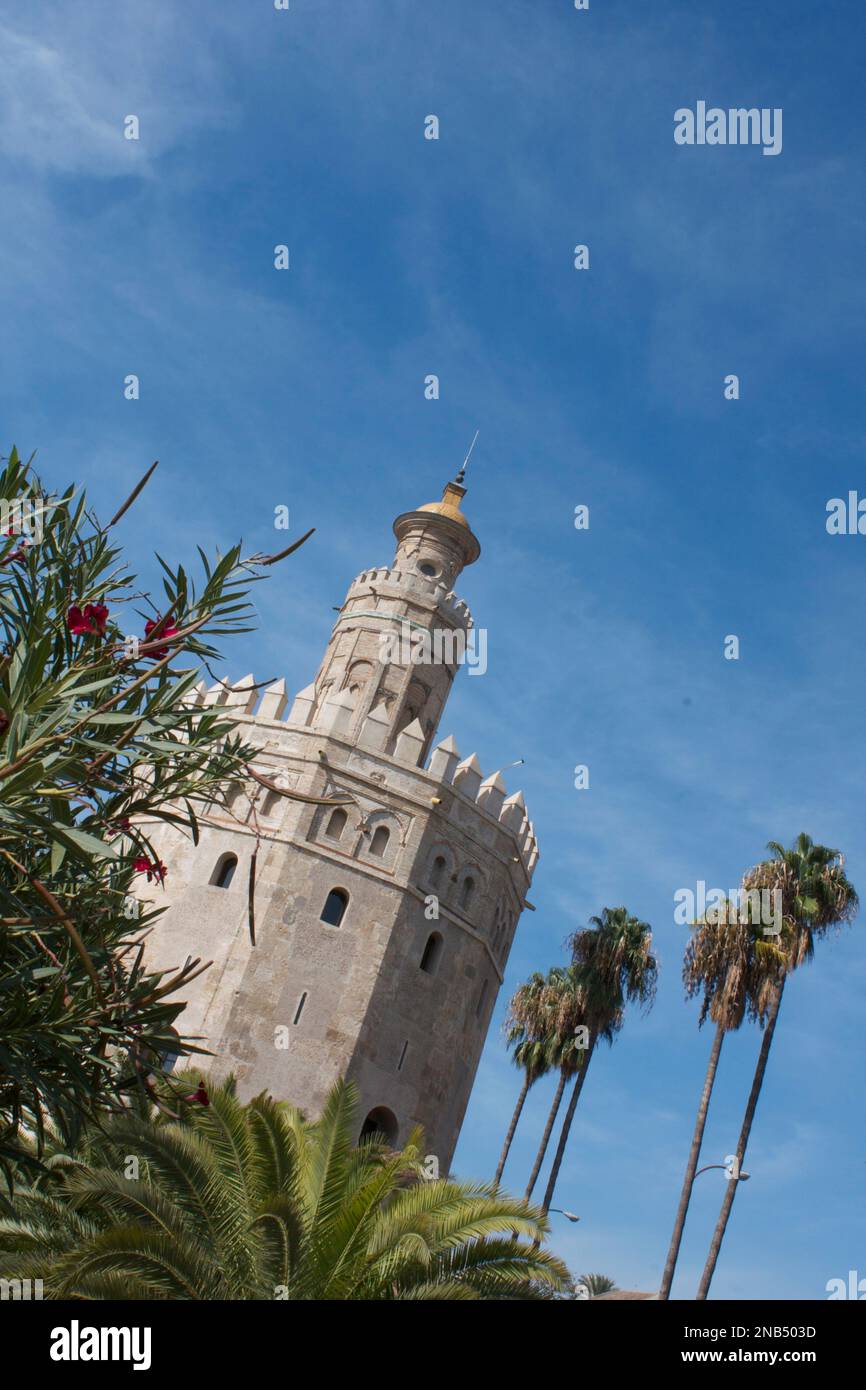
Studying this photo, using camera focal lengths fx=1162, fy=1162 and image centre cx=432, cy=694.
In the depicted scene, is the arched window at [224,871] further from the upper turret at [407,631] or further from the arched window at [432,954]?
the arched window at [432,954]

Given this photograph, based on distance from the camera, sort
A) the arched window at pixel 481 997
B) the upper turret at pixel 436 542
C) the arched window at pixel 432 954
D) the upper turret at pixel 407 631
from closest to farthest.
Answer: the arched window at pixel 432 954, the arched window at pixel 481 997, the upper turret at pixel 407 631, the upper turret at pixel 436 542

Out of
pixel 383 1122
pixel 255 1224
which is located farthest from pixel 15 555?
pixel 383 1122

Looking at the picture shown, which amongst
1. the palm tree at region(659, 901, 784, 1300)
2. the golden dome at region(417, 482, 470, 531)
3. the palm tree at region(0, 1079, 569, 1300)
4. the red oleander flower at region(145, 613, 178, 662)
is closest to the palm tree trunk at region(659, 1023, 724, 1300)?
the palm tree at region(659, 901, 784, 1300)

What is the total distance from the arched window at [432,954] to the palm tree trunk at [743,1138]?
7.59m

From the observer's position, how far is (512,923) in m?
31.2

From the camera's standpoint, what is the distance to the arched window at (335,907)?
26.3 meters

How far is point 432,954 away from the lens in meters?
27.8

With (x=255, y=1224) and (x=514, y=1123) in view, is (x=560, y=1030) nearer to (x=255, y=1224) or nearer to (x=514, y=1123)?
(x=514, y=1123)

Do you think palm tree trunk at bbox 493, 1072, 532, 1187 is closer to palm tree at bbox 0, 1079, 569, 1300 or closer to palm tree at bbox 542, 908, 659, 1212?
palm tree at bbox 542, 908, 659, 1212

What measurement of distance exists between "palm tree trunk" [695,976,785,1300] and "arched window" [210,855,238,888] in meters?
12.5

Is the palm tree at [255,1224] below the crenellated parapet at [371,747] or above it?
below

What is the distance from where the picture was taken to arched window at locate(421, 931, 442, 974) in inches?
1089

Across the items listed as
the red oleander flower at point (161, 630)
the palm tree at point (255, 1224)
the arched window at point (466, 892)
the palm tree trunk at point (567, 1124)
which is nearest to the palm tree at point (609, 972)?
the palm tree trunk at point (567, 1124)
